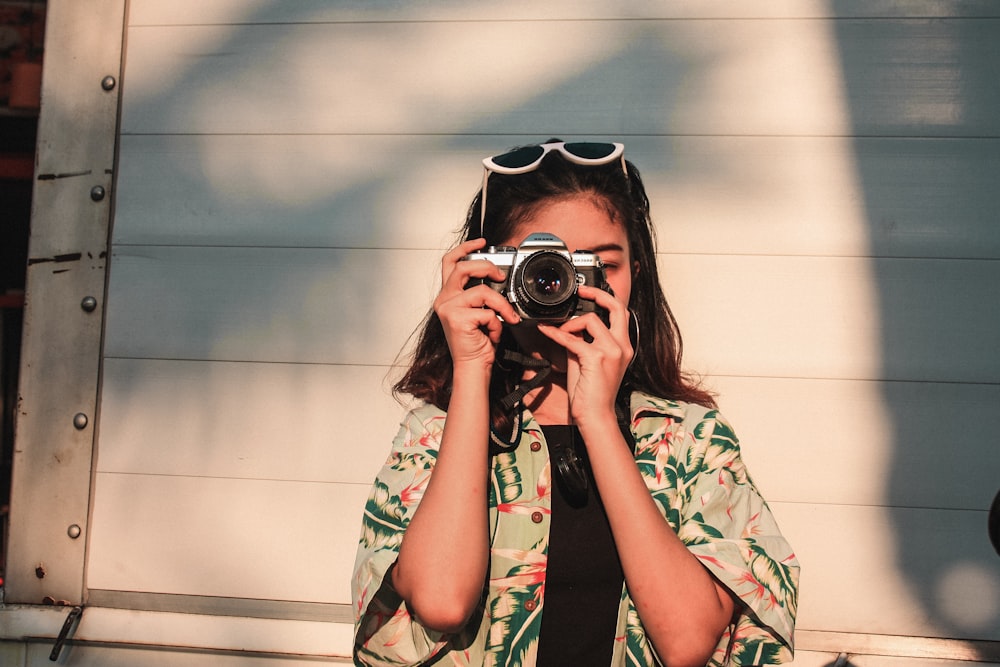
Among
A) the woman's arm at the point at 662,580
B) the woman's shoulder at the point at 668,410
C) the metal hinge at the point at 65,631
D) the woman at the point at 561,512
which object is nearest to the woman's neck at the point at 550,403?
the woman at the point at 561,512

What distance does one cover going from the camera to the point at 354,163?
1872 millimetres

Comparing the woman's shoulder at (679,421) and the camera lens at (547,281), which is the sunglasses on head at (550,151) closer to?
the camera lens at (547,281)

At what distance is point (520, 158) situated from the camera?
1318 millimetres

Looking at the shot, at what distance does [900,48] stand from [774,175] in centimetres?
39

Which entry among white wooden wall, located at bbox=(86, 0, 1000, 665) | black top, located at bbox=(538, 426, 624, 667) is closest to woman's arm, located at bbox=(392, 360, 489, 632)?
black top, located at bbox=(538, 426, 624, 667)

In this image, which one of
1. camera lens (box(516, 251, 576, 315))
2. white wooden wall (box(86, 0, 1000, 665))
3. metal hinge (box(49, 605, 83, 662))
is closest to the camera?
camera lens (box(516, 251, 576, 315))

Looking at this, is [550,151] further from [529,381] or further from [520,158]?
[529,381]

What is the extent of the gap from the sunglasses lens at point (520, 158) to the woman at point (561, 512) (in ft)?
0.14

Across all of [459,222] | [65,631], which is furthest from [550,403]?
[65,631]

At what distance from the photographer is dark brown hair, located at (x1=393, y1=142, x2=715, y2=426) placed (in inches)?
51.2

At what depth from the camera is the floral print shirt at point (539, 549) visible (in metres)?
1.10

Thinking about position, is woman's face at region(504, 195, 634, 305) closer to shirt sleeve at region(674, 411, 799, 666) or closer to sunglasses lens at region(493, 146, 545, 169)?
sunglasses lens at region(493, 146, 545, 169)

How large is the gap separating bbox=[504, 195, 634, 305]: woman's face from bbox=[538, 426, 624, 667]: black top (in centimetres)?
31

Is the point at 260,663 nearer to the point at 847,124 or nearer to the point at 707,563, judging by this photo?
the point at 707,563
